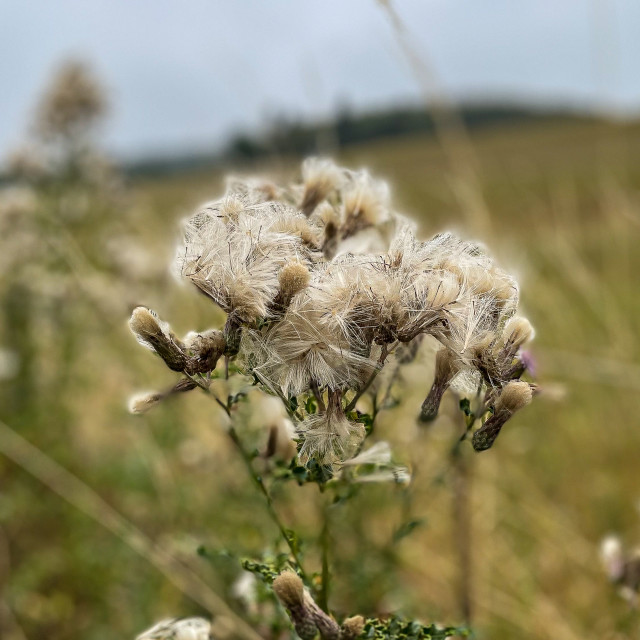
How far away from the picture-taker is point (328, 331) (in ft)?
2.85

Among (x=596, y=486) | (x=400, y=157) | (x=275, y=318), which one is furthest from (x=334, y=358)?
(x=400, y=157)

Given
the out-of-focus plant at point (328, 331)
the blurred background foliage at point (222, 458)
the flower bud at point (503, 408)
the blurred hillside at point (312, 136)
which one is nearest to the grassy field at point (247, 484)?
the blurred background foliage at point (222, 458)

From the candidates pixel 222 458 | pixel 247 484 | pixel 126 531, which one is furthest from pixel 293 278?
pixel 222 458

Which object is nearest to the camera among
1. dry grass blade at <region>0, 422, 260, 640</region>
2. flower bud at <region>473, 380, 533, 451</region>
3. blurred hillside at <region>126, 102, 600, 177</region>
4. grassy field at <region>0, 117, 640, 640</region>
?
flower bud at <region>473, 380, 533, 451</region>

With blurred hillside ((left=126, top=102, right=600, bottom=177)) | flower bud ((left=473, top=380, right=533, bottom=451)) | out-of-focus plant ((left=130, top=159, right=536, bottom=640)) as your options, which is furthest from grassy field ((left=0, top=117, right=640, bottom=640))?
flower bud ((left=473, top=380, right=533, bottom=451))

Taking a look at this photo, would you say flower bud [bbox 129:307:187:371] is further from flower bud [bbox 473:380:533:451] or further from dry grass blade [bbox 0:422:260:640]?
dry grass blade [bbox 0:422:260:640]

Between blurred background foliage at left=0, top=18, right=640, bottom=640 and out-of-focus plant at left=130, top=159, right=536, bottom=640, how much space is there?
472 mm

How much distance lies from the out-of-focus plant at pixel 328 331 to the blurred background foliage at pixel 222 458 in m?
0.47

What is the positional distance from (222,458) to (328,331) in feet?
6.63

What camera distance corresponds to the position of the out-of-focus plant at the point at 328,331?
0.86 meters

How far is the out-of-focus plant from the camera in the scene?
860 mm

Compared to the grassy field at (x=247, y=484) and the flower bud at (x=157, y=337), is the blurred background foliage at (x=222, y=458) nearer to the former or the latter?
the grassy field at (x=247, y=484)

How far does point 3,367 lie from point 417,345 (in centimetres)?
310

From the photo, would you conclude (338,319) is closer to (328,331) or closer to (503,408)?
(328,331)
